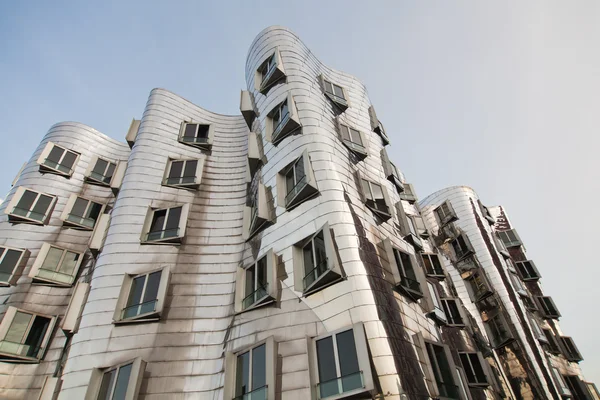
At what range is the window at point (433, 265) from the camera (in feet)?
77.3

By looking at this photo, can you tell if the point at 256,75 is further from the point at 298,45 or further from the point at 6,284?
the point at 6,284

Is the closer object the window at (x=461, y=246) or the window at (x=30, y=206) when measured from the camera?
the window at (x=30, y=206)

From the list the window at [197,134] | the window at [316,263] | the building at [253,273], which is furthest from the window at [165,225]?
the window at [316,263]

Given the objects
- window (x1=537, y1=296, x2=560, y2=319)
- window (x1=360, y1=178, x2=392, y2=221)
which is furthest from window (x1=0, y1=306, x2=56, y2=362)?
window (x1=537, y1=296, x2=560, y2=319)

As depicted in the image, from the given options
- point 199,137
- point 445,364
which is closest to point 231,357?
point 445,364

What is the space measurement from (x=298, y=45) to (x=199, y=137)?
10.6m

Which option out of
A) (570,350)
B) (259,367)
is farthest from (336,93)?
(570,350)

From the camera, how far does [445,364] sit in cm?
→ 1498

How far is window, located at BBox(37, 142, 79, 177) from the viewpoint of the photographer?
1016 inches

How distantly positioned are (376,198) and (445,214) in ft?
64.1

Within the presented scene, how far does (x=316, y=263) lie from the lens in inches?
601

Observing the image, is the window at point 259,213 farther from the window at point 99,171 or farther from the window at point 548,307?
the window at point 548,307

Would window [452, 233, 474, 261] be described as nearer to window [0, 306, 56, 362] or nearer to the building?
the building

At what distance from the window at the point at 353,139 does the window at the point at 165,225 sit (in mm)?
10226
